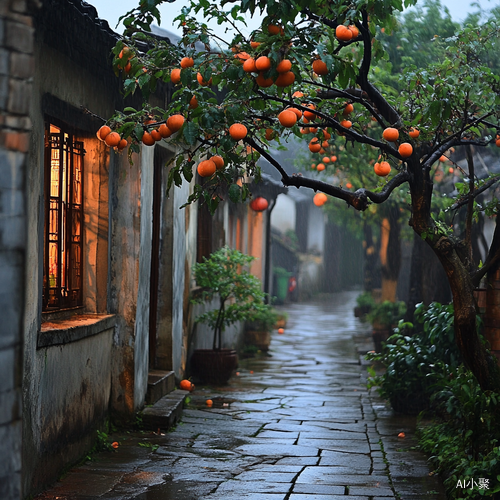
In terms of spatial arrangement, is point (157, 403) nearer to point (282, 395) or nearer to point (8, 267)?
point (282, 395)

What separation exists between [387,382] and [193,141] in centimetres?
499

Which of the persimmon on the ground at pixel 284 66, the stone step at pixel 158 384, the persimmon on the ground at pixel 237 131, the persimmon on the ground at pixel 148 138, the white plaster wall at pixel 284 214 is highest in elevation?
the white plaster wall at pixel 284 214

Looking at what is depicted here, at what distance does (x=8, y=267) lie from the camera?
2.65 m

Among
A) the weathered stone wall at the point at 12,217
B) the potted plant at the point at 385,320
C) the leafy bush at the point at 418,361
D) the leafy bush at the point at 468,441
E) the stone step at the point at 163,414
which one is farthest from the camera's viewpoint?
the potted plant at the point at 385,320

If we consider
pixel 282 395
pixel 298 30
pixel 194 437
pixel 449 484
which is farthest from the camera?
pixel 282 395

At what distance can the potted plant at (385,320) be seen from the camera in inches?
577

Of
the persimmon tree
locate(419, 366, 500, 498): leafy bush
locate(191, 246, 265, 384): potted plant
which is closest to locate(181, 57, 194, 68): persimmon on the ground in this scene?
the persimmon tree

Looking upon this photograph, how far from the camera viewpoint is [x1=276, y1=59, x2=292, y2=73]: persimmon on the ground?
410 cm

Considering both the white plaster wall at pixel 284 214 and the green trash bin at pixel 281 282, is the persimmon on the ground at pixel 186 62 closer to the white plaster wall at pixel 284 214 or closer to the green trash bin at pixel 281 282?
the green trash bin at pixel 281 282

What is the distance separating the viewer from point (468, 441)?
18.1 feet

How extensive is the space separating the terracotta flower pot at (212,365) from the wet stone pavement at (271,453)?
21 centimetres

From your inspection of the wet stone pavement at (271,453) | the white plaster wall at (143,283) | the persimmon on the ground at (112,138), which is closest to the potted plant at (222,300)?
the wet stone pavement at (271,453)

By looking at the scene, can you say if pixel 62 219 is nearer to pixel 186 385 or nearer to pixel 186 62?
pixel 186 62

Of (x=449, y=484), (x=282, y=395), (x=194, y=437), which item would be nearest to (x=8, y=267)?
(x=449, y=484)
